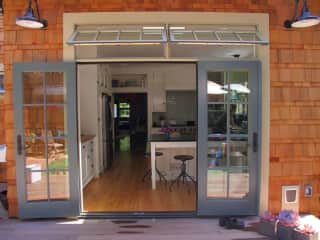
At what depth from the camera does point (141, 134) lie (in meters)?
11.4

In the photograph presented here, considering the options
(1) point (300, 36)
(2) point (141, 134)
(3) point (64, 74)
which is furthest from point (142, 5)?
(2) point (141, 134)

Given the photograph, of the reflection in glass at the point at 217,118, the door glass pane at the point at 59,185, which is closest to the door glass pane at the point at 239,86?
the reflection in glass at the point at 217,118

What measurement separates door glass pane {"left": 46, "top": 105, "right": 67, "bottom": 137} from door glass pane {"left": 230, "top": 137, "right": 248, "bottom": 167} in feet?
7.24

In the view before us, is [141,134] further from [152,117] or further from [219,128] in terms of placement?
[219,128]

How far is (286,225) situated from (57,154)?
2.89 metres

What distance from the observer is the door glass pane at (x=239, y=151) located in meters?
3.71

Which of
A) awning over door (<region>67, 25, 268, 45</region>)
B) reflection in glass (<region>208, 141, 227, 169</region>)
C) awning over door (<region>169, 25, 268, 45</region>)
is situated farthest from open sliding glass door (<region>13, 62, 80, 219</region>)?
reflection in glass (<region>208, 141, 227, 169</region>)

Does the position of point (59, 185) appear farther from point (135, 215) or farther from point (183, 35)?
point (183, 35)

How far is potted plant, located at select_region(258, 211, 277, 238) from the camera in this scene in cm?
321

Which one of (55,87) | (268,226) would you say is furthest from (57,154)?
(268,226)

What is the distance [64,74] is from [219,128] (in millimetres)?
2123

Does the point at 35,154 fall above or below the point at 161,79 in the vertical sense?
below

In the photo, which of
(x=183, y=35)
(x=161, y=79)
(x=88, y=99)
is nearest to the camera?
(x=183, y=35)

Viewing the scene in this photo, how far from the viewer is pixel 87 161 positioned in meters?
5.32
